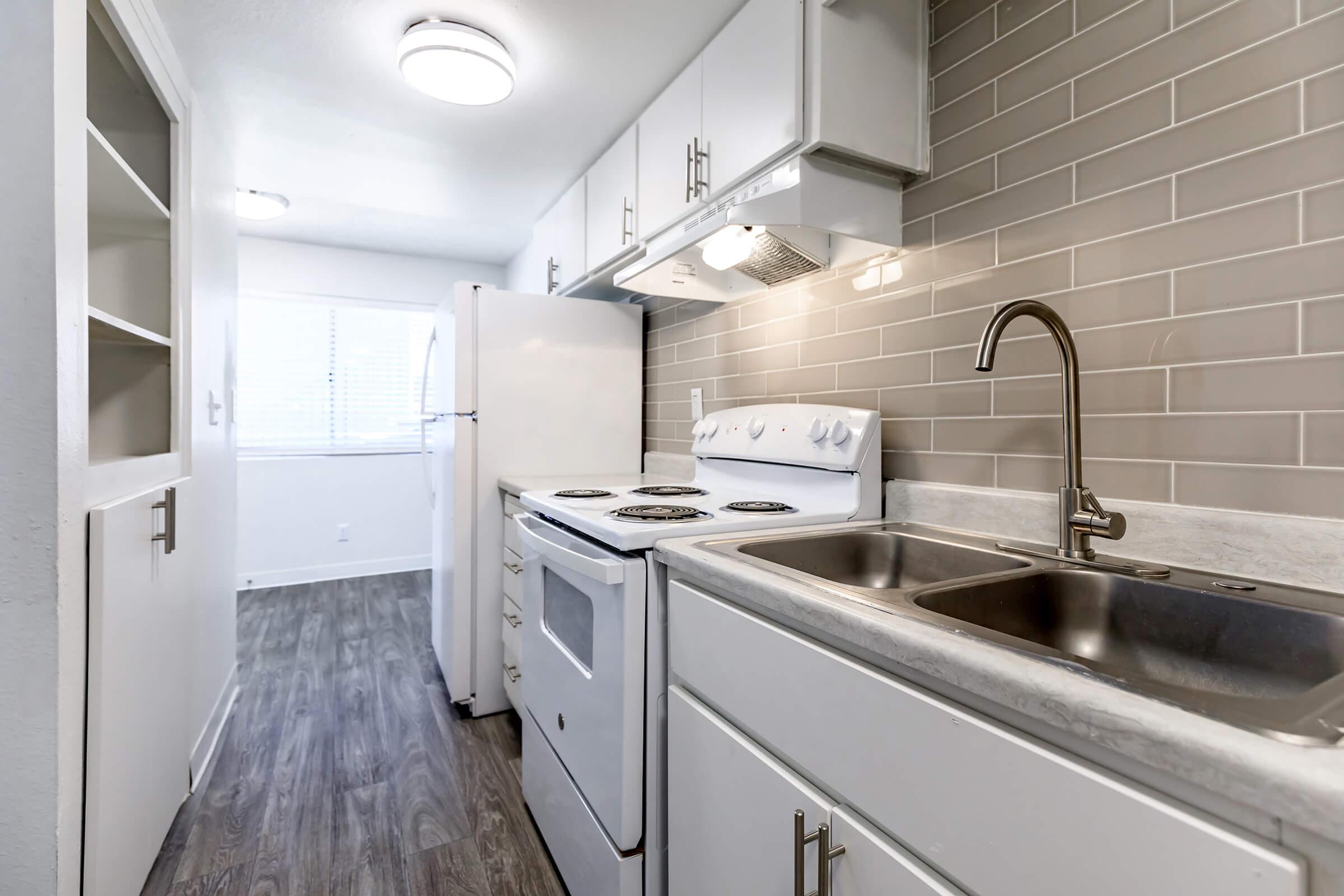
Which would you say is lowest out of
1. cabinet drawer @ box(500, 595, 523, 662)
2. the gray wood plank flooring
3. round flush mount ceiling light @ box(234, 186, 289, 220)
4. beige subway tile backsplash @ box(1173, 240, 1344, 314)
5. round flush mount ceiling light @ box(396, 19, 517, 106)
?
the gray wood plank flooring

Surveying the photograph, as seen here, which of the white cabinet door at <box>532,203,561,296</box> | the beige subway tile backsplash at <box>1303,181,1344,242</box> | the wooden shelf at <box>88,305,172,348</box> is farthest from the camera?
the white cabinet door at <box>532,203,561,296</box>

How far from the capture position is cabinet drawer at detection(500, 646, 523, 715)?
2.13m

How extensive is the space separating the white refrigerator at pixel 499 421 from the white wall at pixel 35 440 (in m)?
1.27

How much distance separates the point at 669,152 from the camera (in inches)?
73.7

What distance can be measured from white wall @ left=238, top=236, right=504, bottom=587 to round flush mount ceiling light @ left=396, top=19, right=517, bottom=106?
2470mm

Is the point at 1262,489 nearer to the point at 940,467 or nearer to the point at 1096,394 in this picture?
the point at 1096,394

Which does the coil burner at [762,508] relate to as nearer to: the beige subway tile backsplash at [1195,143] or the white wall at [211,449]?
the beige subway tile backsplash at [1195,143]

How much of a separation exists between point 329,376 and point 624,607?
3.91 m

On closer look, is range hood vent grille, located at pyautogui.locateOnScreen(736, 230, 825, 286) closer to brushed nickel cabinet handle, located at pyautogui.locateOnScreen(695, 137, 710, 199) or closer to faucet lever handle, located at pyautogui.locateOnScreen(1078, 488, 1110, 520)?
brushed nickel cabinet handle, located at pyautogui.locateOnScreen(695, 137, 710, 199)

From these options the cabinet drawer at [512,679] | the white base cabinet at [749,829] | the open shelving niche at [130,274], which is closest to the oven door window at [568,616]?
the white base cabinet at [749,829]

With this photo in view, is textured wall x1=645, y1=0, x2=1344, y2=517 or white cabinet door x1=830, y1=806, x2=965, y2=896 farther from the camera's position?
textured wall x1=645, y1=0, x2=1344, y2=517

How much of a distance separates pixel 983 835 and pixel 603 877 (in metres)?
0.94

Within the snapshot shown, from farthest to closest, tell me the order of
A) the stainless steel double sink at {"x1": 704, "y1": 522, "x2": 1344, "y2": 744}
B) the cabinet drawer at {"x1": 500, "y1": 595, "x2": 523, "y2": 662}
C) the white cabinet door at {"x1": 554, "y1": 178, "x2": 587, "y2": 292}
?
the white cabinet door at {"x1": 554, "y1": 178, "x2": 587, "y2": 292}
the cabinet drawer at {"x1": 500, "y1": 595, "x2": 523, "y2": 662}
the stainless steel double sink at {"x1": 704, "y1": 522, "x2": 1344, "y2": 744}

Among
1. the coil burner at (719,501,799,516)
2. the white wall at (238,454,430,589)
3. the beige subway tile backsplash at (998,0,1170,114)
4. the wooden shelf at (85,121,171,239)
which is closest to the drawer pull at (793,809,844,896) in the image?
the coil burner at (719,501,799,516)
